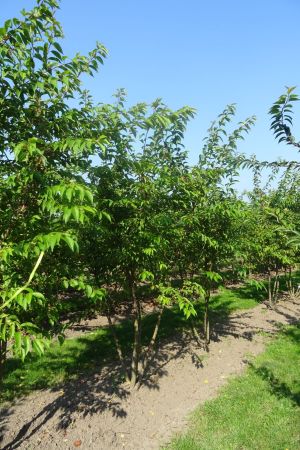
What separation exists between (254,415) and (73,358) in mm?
4073

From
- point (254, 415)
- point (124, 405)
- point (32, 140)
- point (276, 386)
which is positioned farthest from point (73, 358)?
point (32, 140)

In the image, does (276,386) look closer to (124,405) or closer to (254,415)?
(254,415)

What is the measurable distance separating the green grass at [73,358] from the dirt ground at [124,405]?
1.34 ft

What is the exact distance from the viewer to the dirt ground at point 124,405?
4.88 meters

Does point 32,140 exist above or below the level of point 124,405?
above

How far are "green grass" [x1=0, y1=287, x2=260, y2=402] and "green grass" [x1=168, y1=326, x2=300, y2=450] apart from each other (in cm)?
262

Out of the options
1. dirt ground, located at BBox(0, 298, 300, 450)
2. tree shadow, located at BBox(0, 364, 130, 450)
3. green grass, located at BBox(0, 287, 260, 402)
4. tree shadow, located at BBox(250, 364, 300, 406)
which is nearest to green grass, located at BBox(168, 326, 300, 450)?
tree shadow, located at BBox(250, 364, 300, 406)

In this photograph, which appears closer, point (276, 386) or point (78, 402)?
point (78, 402)

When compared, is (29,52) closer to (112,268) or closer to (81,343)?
(112,268)

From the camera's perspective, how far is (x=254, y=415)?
5.30 metres

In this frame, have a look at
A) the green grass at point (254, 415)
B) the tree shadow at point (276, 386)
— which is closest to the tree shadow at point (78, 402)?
the green grass at point (254, 415)

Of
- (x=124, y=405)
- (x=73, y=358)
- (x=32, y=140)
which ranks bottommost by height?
(x=124, y=405)

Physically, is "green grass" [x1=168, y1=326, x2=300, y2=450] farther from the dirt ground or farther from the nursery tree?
the nursery tree

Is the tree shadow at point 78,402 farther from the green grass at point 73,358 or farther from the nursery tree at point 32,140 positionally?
the nursery tree at point 32,140
